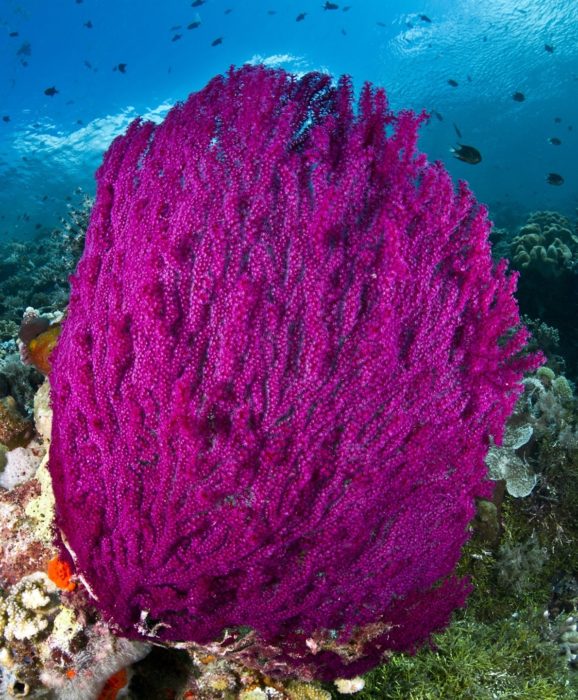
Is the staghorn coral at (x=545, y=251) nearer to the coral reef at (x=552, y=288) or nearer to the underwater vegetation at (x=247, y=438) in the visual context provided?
the coral reef at (x=552, y=288)

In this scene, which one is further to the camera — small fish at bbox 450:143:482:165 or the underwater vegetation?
small fish at bbox 450:143:482:165

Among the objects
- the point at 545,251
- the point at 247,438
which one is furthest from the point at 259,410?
the point at 545,251

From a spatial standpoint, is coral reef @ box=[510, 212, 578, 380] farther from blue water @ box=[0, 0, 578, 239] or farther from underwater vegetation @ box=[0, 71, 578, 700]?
blue water @ box=[0, 0, 578, 239]

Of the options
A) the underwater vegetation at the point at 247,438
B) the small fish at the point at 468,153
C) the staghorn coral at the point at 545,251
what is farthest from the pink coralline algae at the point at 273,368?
the small fish at the point at 468,153

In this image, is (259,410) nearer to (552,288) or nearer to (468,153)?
(552,288)

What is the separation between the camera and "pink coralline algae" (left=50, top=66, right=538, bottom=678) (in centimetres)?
210

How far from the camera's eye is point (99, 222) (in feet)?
8.52

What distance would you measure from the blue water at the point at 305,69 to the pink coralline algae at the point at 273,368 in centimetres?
3584

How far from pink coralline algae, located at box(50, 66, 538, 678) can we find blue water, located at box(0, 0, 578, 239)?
3584cm

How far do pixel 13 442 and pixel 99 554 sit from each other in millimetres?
1958

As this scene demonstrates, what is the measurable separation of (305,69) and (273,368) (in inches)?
2433

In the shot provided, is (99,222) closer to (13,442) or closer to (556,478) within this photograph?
(13,442)

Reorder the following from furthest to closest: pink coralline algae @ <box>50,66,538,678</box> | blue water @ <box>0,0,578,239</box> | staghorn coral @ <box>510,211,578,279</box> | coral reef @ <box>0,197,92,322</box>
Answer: blue water @ <box>0,0,578,239</box> → staghorn coral @ <box>510,211,578,279</box> → coral reef @ <box>0,197,92,322</box> → pink coralline algae @ <box>50,66,538,678</box>

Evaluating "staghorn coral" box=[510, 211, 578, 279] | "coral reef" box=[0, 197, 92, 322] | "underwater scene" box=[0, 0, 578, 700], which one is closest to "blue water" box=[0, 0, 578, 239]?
"coral reef" box=[0, 197, 92, 322]
